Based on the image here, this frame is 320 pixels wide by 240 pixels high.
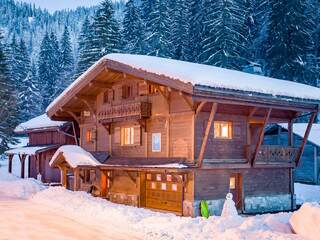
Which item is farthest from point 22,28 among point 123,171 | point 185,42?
point 123,171

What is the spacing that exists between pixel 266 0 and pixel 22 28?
15976 cm

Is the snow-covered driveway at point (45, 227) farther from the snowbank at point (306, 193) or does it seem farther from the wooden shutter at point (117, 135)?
the snowbank at point (306, 193)

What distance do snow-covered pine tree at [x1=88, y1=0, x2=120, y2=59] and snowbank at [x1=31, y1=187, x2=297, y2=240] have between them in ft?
103

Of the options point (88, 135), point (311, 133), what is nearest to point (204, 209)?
point (88, 135)

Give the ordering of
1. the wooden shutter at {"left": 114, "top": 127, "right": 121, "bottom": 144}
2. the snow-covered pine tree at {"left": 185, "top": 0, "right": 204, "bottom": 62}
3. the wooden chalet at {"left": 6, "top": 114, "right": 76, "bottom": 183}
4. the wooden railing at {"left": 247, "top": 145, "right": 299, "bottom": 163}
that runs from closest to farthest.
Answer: the wooden railing at {"left": 247, "top": 145, "right": 299, "bottom": 163}, the wooden shutter at {"left": 114, "top": 127, "right": 121, "bottom": 144}, the wooden chalet at {"left": 6, "top": 114, "right": 76, "bottom": 183}, the snow-covered pine tree at {"left": 185, "top": 0, "right": 204, "bottom": 62}

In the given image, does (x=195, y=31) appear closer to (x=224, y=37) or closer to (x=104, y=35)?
(x=224, y=37)

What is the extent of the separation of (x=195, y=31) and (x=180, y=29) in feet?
8.07

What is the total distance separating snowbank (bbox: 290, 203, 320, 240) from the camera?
45.5 ft

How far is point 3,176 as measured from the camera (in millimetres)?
40844

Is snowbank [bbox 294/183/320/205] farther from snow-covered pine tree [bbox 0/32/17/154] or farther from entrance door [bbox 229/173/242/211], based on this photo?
snow-covered pine tree [bbox 0/32/17/154]

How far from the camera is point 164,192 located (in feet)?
74.4

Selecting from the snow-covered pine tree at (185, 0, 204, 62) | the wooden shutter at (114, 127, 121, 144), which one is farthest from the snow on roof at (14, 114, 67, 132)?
the snow-covered pine tree at (185, 0, 204, 62)

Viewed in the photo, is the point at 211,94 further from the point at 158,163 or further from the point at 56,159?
the point at 56,159

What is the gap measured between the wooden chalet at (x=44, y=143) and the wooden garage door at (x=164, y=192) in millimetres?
13252
